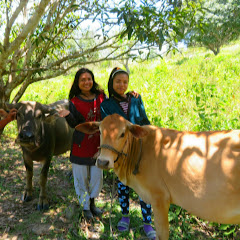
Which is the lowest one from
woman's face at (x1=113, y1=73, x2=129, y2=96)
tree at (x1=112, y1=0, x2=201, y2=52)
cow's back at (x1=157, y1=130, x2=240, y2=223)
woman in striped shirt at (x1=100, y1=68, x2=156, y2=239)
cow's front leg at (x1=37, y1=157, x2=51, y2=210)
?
cow's front leg at (x1=37, y1=157, x2=51, y2=210)

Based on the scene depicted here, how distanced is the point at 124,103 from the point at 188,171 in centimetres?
120

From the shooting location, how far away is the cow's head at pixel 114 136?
2414 mm

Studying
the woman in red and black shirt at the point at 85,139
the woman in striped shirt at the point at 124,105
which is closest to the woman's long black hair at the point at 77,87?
the woman in red and black shirt at the point at 85,139

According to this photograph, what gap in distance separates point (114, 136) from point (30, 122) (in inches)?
65.4

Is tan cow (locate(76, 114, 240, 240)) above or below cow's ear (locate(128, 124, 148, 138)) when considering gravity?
below

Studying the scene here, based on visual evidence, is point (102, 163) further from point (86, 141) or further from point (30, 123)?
point (30, 123)

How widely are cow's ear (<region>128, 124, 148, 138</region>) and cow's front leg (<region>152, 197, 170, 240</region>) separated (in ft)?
2.27

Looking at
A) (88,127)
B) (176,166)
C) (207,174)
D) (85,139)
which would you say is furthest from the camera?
(85,139)

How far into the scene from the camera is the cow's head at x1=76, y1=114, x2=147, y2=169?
7.92 feet

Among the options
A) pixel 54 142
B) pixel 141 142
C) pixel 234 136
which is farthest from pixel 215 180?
pixel 54 142

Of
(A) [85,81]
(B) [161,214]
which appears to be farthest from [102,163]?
(A) [85,81]

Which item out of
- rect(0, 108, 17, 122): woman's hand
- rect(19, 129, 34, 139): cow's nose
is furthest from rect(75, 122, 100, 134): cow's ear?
rect(0, 108, 17, 122): woman's hand

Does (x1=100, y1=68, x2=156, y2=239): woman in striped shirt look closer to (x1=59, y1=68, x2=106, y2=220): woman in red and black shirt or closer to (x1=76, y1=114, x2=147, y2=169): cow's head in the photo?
(x1=59, y1=68, x2=106, y2=220): woman in red and black shirt

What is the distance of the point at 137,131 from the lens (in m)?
2.61
